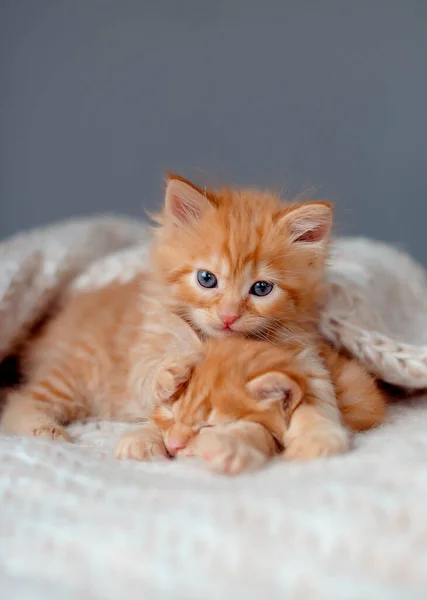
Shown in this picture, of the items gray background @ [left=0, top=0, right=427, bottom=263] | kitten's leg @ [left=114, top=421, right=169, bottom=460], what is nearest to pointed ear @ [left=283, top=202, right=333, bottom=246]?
kitten's leg @ [left=114, top=421, right=169, bottom=460]

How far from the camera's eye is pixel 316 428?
118 centimetres

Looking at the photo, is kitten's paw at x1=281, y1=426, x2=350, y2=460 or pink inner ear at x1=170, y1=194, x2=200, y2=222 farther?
pink inner ear at x1=170, y1=194, x2=200, y2=222

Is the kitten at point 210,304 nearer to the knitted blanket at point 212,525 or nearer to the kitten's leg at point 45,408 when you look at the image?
the kitten's leg at point 45,408

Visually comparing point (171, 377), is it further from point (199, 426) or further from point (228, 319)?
point (228, 319)

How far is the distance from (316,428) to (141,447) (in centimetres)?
33

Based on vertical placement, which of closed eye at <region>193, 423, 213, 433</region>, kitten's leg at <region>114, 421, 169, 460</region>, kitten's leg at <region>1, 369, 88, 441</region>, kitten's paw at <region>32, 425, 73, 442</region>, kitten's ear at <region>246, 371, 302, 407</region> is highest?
kitten's ear at <region>246, 371, 302, 407</region>

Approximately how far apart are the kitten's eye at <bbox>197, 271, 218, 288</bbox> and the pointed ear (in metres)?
0.21

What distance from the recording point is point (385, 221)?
335 centimetres

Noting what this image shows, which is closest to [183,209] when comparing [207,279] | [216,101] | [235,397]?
[207,279]

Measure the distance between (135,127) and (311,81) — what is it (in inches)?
35.3

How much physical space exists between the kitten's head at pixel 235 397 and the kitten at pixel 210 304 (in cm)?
8

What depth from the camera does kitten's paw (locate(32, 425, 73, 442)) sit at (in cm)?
147

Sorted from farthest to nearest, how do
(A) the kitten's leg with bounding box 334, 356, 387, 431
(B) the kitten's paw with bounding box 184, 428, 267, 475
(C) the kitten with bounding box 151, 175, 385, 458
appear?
(C) the kitten with bounding box 151, 175, 385, 458
(A) the kitten's leg with bounding box 334, 356, 387, 431
(B) the kitten's paw with bounding box 184, 428, 267, 475

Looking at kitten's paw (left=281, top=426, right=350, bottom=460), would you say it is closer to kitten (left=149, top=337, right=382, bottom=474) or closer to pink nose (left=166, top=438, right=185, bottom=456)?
kitten (left=149, top=337, right=382, bottom=474)
